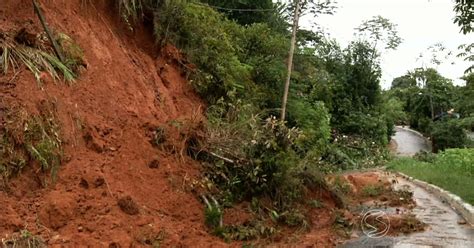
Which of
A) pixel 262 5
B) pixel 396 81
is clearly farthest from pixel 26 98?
pixel 396 81

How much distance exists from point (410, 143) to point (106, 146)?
42.1 m

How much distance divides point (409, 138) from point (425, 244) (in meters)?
42.9

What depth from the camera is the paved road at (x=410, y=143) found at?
41275 mm

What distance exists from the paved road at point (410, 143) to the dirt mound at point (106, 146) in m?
32.4

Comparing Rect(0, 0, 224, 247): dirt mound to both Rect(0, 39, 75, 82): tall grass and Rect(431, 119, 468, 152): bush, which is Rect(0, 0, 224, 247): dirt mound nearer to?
Rect(0, 39, 75, 82): tall grass

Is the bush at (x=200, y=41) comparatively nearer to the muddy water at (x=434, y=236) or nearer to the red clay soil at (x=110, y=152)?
the red clay soil at (x=110, y=152)

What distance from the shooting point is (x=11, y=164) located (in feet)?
19.1

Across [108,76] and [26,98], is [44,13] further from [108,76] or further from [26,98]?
[26,98]

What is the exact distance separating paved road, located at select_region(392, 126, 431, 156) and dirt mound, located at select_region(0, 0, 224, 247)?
32445mm

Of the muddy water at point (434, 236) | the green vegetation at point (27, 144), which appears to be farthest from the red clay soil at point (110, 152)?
the muddy water at point (434, 236)

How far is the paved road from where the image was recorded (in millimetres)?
41275

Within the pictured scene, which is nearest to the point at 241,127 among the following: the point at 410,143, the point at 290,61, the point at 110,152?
the point at 110,152

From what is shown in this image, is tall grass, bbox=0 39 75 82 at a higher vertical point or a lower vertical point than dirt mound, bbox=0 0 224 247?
higher

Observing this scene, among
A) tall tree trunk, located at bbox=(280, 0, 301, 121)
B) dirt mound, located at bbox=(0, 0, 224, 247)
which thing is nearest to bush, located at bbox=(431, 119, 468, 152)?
tall tree trunk, located at bbox=(280, 0, 301, 121)
